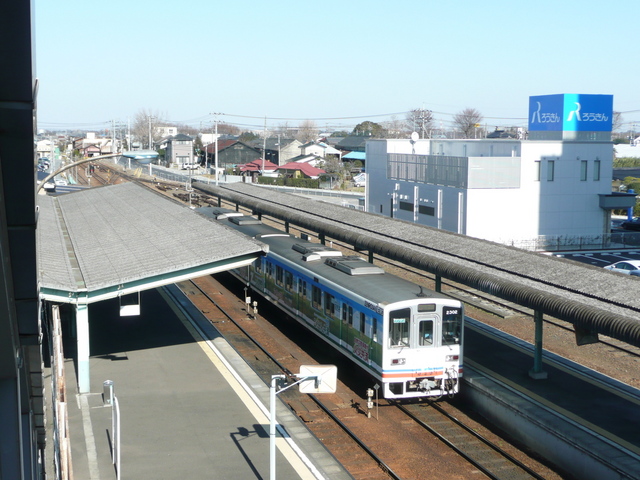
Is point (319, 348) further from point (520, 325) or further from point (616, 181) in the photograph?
point (616, 181)

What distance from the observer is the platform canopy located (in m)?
15.0

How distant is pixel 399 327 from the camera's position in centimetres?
1405

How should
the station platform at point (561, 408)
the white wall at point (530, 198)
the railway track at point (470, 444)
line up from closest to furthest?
the station platform at point (561, 408), the railway track at point (470, 444), the white wall at point (530, 198)

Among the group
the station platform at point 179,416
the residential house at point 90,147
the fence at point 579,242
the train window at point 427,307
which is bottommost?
the station platform at point 179,416

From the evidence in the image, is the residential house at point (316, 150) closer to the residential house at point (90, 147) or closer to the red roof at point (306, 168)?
the red roof at point (306, 168)

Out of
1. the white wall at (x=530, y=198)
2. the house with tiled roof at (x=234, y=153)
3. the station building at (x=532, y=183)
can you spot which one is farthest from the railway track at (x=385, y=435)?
the house with tiled roof at (x=234, y=153)

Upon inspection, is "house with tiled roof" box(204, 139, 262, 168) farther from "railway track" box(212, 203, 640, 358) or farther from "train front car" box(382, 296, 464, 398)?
"train front car" box(382, 296, 464, 398)

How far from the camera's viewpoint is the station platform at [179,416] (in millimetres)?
11625

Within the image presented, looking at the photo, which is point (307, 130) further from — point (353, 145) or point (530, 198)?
point (530, 198)

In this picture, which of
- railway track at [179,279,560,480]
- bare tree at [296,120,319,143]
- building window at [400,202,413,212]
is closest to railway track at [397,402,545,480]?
railway track at [179,279,560,480]

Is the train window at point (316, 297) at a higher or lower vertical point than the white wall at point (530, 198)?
lower

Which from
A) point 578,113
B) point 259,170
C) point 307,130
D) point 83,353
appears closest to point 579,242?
point 578,113

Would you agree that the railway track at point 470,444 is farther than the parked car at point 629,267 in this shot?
No

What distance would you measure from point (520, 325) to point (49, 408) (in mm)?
15042
